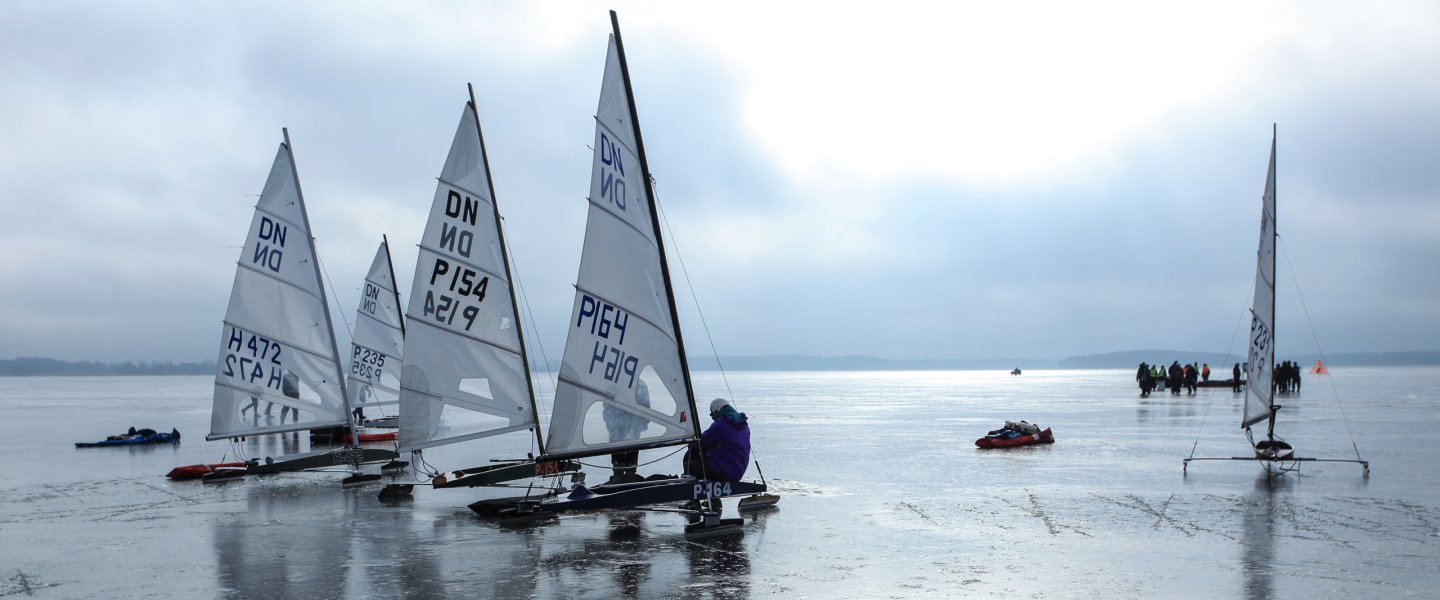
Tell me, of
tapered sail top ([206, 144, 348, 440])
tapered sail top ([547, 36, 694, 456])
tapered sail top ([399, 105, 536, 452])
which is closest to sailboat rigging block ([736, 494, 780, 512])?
tapered sail top ([547, 36, 694, 456])

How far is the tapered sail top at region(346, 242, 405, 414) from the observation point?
27.2 m

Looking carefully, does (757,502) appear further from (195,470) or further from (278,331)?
(195,470)

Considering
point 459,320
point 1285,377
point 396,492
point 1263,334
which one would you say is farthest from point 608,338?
point 1285,377

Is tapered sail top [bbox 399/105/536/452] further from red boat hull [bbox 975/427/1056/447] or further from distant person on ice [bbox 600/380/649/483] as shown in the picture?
red boat hull [bbox 975/427/1056/447]

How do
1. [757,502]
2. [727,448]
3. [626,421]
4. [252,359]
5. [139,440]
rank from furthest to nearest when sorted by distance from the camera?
[139,440], [252,359], [757,502], [727,448], [626,421]

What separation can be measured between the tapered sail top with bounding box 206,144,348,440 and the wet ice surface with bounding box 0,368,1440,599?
47.4 inches

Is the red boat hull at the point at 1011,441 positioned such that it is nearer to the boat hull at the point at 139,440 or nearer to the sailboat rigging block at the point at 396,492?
the sailboat rigging block at the point at 396,492

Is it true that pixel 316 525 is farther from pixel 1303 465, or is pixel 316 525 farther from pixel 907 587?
pixel 1303 465

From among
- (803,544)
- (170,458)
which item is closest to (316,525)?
(803,544)

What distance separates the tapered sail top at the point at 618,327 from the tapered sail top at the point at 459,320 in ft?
11.1

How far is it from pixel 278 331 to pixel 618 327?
28.0ft

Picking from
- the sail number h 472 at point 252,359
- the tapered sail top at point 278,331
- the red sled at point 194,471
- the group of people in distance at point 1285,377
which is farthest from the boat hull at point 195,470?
the group of people in distance at point 1285,377

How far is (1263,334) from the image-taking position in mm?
17953

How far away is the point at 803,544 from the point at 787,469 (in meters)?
7.25
